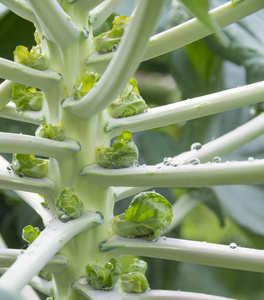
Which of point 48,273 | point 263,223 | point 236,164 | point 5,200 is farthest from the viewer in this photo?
point 5,200

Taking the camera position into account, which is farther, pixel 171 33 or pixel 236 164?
pixel 171 33

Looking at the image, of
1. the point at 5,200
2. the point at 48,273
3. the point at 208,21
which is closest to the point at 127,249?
the point at 48,273

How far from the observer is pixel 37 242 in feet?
2.32

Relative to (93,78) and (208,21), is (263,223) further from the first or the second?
(208,21)

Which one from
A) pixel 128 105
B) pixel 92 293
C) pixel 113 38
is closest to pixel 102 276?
pixel 92 293

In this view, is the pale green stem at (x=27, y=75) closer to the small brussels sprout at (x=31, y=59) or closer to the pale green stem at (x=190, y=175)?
the small brussels sprout at (x=31, y=59)

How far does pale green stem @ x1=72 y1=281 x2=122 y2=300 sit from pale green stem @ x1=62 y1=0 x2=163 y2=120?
0.93ft

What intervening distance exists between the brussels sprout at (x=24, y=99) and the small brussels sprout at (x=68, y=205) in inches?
7.1

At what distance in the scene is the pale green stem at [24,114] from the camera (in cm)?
92

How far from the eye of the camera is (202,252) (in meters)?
0.79

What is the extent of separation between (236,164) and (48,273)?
1.52 feet

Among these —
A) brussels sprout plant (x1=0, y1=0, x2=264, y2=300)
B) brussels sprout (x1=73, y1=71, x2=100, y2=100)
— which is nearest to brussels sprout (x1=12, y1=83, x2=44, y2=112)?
brussels sprout plant (x1=0, y1=0, x2=264, y2=300)

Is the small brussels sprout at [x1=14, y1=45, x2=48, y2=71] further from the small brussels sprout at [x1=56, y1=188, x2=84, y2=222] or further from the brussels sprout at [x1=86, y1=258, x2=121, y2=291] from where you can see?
the brussels sprout at [x1=86, y1=258, x2=121, y2=291]

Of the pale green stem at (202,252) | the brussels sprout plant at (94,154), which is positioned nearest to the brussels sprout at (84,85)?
the brussels sprout plant at (94,154)
